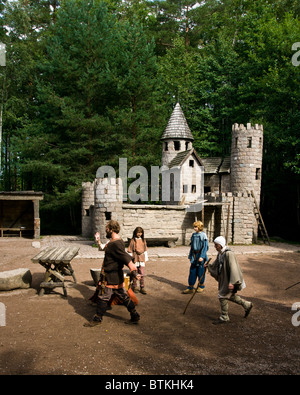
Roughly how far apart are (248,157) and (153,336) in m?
16.7

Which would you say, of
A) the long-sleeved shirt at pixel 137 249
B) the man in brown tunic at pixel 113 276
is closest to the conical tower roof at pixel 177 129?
the long-sleeved shirt at pixel 137 249

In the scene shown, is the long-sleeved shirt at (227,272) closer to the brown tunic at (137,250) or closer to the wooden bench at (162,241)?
the brown tunic at (137,250)

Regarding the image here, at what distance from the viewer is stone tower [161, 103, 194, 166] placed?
23.3 metres

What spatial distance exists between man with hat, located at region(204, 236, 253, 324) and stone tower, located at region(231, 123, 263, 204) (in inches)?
571

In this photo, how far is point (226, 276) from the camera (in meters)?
5.92

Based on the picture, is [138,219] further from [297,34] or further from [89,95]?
[297,34]

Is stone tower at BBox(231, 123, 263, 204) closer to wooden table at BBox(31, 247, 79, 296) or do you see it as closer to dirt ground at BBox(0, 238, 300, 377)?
dirt ground at BBox(0, 238, 300, 377)

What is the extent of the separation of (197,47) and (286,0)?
981cm

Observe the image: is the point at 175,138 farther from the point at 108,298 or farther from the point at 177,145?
the point at 108,298

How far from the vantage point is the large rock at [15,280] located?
25.1 feet

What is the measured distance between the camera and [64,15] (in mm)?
25141

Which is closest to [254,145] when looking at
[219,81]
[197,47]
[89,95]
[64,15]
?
[219,81]

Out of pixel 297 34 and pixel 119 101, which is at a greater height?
pixel 297 34

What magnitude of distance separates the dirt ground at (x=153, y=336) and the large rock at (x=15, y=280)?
0.16 meters
